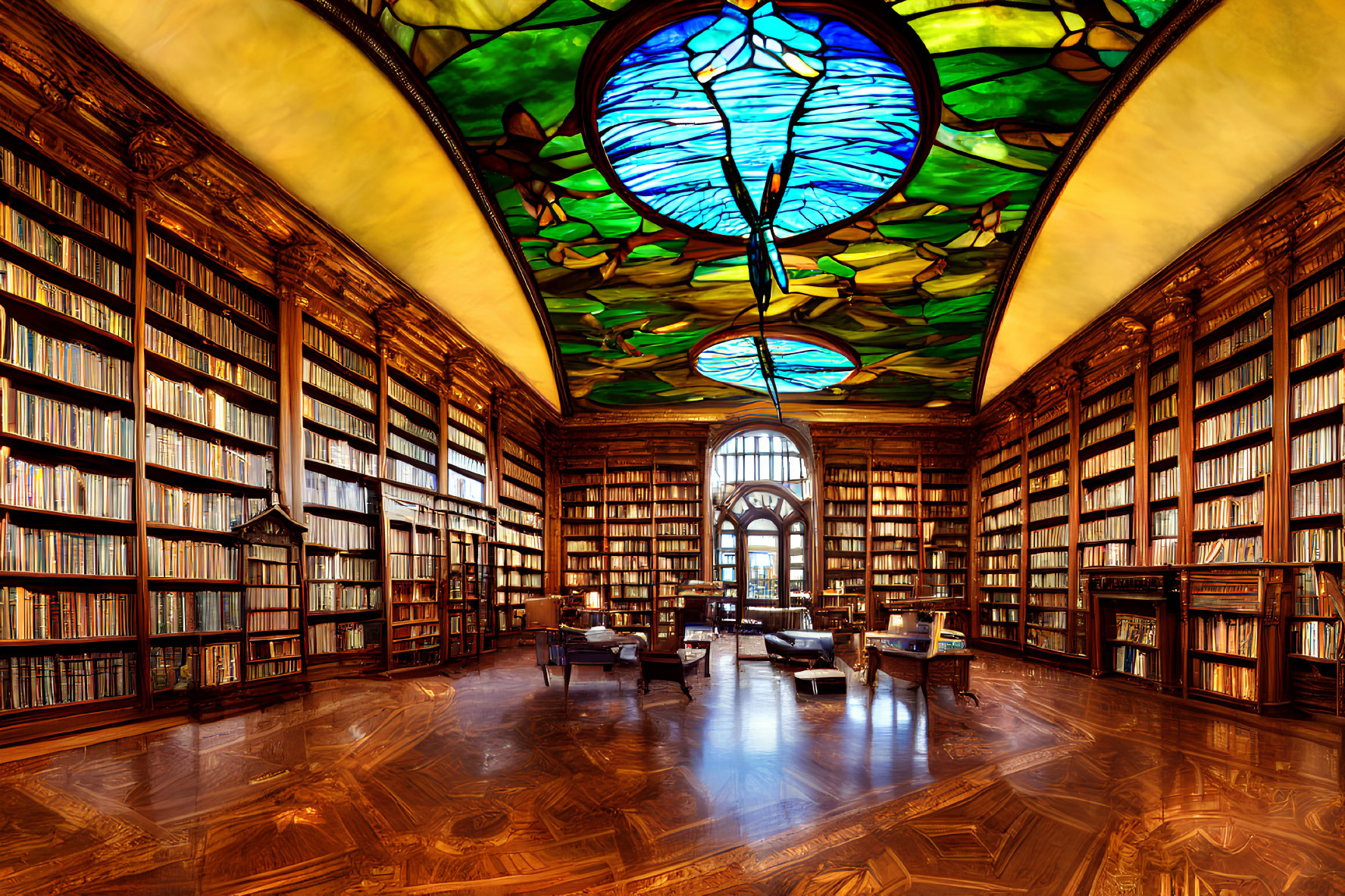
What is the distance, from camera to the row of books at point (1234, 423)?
712cm

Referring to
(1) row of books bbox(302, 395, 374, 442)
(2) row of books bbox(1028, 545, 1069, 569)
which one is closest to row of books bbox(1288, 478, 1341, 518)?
(2) row of books bbox(1028, 545, 1069, 569)

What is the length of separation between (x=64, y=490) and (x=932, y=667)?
6.72m

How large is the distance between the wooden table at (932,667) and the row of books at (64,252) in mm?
6883

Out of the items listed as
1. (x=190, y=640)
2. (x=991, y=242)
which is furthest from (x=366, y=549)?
(x=991, y=242)

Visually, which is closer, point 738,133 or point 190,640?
point 190,640

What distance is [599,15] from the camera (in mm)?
5930

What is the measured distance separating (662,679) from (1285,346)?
6.23 metres

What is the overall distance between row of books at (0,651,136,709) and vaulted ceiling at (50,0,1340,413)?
3.81 metres

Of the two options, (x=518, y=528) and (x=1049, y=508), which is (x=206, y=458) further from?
(x=1049, y=508)

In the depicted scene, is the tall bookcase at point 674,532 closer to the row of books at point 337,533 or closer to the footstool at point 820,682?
the footstool at point 820,682

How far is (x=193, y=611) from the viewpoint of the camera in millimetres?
5898

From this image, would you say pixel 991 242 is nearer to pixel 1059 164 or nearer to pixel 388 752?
pixel 1059 164

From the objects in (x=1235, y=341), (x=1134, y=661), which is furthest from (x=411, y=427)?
(x=1235, y=341)

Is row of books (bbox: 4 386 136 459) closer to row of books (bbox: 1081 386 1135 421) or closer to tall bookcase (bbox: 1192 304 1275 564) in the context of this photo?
tall bookcase (bbox: 1192 304 1275 564)
